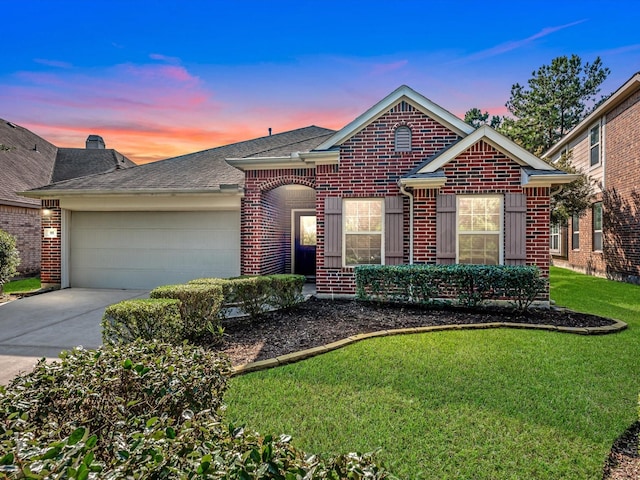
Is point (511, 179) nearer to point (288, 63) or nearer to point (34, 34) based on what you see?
point (288, 63)

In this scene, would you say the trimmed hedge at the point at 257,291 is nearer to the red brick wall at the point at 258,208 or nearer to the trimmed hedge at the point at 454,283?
the trimmed hedge at the point at 454,283

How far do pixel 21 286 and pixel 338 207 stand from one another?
10.8 meters

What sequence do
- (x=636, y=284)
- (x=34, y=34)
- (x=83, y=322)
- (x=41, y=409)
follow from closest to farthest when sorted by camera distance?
(x=41, y=409) → (x=83, y=322) → (x=34, y=34) → (x=636, y=284)

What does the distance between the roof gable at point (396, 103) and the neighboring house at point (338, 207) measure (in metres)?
0.02

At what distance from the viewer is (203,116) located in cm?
1263

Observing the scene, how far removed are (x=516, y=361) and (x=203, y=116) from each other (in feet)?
40.5

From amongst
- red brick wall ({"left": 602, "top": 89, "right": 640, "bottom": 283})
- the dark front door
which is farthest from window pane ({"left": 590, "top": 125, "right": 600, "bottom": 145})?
the dark front door

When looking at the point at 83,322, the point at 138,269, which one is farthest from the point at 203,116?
the point at 83,322

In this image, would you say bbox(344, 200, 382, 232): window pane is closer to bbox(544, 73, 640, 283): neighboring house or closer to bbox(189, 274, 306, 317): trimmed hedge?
bbox(189, 274, 306, 317): trimmed hedge

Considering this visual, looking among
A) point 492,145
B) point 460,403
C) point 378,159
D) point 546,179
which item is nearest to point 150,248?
point 378,159

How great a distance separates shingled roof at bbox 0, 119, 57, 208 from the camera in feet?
42.2

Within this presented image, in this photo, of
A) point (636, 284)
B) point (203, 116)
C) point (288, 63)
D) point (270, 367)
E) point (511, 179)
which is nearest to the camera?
point (270, 367)

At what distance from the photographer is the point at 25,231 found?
516 inches

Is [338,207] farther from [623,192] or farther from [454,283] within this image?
[623,192]
